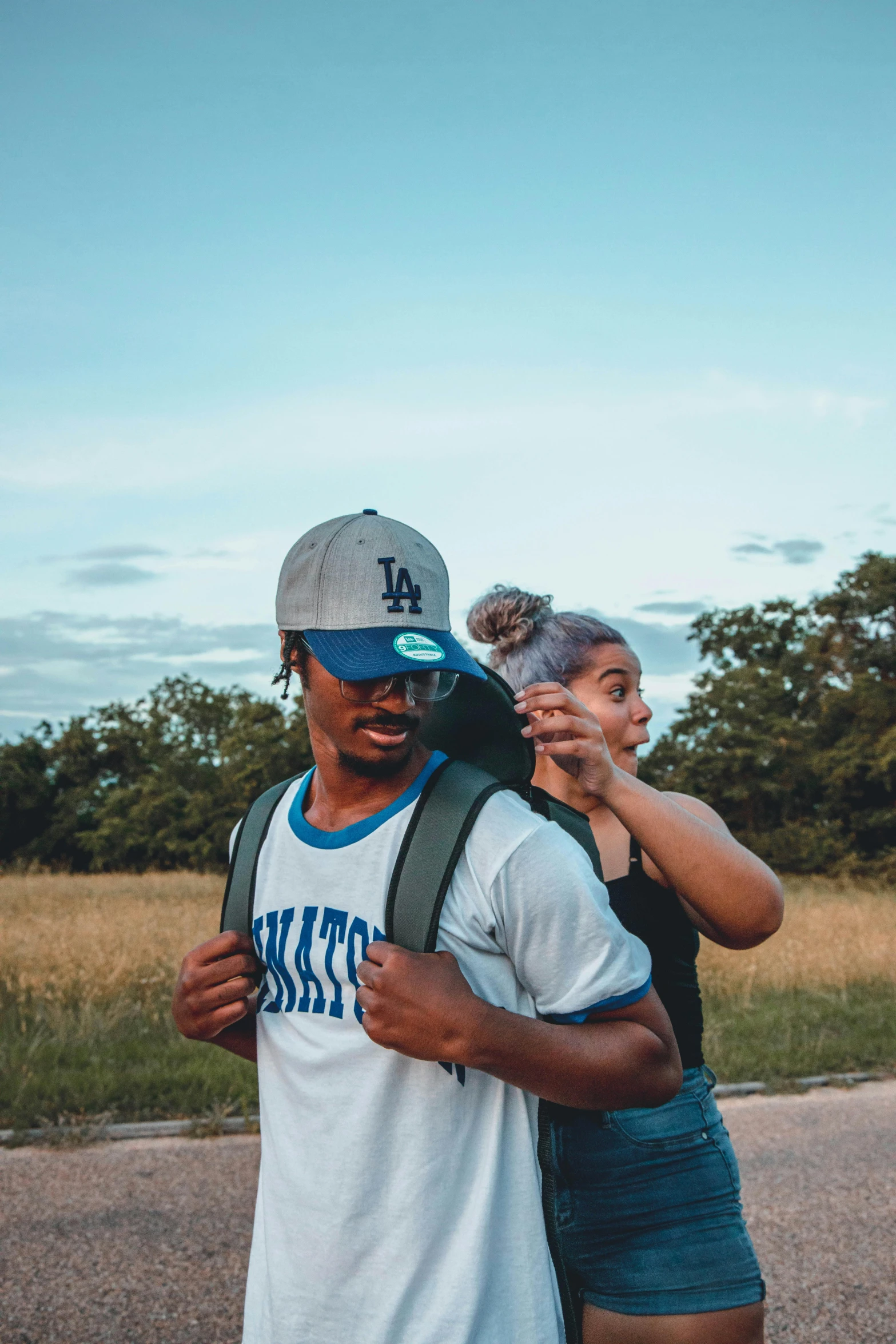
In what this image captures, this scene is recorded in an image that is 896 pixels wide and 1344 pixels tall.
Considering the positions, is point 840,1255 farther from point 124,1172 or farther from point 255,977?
point 255,977

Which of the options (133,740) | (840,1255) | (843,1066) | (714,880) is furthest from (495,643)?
(133,740)

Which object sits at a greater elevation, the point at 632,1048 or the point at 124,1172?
the point at 632,1048

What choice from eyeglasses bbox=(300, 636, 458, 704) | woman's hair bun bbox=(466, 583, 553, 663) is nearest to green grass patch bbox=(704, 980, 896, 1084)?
woman's hair bun bbox=(466, 583, 553, 663)

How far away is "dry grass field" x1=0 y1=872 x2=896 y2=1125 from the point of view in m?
6.39

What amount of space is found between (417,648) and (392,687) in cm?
8

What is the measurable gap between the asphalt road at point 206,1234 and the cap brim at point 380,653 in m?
3.26

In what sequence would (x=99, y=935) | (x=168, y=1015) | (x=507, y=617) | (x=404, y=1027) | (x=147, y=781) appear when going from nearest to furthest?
1. (x=404, y=1027)
2. (x=507, y=617)
3. (x=168, y=1015)
4. (x=99, y=935)
5. (x=147, y=781)

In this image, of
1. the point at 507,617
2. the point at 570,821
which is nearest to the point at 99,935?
the point at 507,617

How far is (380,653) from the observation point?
1.70 metres

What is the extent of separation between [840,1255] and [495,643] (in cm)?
363

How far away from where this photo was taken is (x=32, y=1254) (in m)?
4.51

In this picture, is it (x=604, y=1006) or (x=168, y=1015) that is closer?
(x=604, y=1006)

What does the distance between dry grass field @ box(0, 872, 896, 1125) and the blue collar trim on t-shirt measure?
16.3 feet

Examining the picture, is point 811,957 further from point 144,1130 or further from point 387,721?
point 387,721
